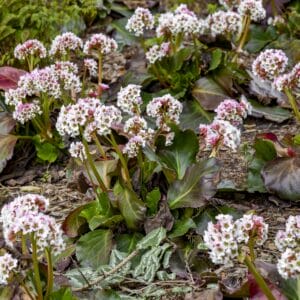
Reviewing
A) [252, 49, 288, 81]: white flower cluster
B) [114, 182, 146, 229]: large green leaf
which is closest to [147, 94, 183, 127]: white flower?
[114, 182, 146, 229]: large green leaf

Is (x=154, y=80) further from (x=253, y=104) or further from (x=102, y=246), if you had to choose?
(x=102, y=246)

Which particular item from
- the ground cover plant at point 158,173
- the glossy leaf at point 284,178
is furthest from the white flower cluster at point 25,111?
the glossy leaf at point 284,178

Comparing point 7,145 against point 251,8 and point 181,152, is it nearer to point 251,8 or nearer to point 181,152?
point 181,152

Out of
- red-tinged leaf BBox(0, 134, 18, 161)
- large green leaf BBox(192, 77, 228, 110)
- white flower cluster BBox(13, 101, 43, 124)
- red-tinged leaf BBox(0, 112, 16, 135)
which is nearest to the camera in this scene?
white flower cluster BBox(13, 101, 43, 124)

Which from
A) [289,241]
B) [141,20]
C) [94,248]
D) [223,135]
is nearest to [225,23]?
[141,20]

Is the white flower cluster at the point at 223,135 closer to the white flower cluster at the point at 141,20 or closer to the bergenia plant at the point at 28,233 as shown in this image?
the bergenia plant at the point at 28,233

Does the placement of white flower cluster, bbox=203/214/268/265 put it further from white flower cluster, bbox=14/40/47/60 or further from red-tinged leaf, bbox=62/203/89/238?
white flower cluster, bbox=14/40/47/60

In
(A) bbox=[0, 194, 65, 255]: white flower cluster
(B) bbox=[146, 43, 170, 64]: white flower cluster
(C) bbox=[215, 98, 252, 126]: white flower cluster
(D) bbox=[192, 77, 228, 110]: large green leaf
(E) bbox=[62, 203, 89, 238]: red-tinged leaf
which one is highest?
(A) bbox=[0, 194, 65, 255]: white flower cluster
